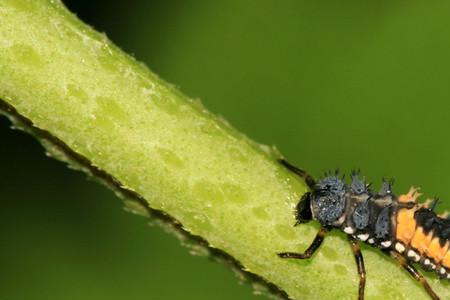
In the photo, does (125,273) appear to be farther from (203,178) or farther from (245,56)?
(203,178)

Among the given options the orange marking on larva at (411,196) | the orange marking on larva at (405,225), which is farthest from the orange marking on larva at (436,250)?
the orange marking on larva at (411,196)

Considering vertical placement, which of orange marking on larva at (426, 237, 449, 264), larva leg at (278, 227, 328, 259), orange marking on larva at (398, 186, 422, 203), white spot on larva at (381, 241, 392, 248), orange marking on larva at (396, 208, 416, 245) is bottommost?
larva leg at (278, 227, 328, 259)

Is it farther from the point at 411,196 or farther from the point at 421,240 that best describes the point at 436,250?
the point at 411,196

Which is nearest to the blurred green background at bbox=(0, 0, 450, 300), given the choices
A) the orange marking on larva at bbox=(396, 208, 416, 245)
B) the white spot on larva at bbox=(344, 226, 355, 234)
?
the orange marking on larva at bbox=(396, 208, 416, 245)

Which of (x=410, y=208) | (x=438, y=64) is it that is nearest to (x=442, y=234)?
(x=410, y=208)

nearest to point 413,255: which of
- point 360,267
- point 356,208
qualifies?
point 356,208

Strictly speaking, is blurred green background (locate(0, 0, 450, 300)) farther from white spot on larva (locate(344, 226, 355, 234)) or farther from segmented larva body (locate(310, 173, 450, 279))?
white spot on larva (locate(344, 226, 355, 234))
